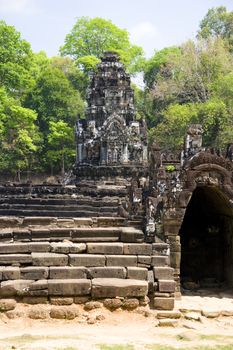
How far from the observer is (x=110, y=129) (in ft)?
98.2

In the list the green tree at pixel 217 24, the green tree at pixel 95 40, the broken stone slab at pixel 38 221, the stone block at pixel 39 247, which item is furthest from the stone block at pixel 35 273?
the green tree at pixel 217 24

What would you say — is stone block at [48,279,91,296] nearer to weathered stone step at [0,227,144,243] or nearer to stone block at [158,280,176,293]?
stone block at [158,280,176,293]

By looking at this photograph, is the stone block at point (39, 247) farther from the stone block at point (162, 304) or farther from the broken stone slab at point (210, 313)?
the broken stone slab at point (210, 313)

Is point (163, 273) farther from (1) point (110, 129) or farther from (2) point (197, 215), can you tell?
(1) point (110, 129)

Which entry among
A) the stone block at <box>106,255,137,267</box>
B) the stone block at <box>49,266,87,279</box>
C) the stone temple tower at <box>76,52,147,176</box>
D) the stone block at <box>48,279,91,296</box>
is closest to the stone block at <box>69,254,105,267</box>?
the stone block at <box>106,255,137,267</box>

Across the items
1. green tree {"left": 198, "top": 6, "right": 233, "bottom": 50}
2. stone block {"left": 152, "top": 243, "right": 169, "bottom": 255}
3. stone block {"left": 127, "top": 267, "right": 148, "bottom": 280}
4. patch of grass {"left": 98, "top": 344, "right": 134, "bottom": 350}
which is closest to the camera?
patch of grass {"left": 98, "top": 344, "right": 134, "bottom": 350}

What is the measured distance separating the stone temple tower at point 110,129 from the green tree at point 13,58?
331 inches

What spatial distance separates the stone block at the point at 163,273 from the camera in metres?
8.58

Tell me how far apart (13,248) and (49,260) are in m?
0.83

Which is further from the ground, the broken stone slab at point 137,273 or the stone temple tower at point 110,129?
the stone temple tower at point 110,129

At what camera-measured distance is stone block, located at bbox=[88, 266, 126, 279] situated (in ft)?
27.4

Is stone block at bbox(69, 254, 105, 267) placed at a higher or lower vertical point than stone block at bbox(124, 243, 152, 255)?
lower

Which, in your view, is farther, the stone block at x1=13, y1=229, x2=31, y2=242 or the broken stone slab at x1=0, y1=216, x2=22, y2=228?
the broken stone slab at x1=0, y1=216, x2=22, y2=228

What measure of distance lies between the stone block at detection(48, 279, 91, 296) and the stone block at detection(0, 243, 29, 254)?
46.8 inches
